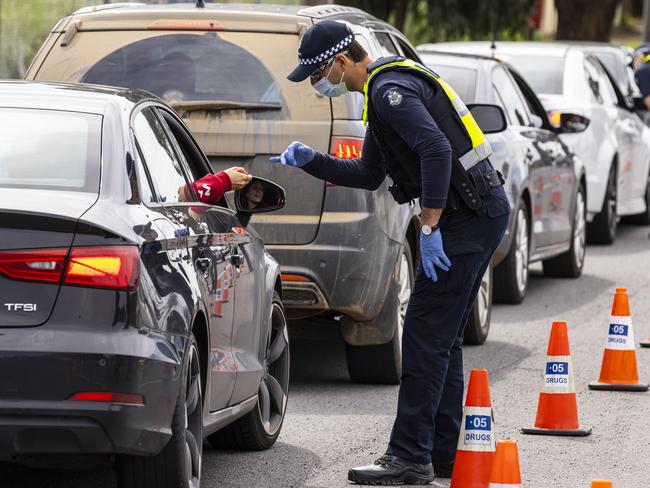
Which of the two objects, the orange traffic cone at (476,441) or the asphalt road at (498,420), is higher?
the orange traffic cone at (476,441)

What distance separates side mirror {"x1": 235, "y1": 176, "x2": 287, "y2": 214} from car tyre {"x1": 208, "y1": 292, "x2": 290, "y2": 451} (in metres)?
0.54

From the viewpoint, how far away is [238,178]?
6566mm

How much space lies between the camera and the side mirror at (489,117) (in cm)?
973

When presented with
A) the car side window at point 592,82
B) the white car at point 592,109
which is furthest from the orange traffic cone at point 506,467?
the car side window at point 592,82

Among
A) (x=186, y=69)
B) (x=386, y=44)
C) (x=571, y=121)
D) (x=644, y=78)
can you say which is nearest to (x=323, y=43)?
(x=186, y=69)

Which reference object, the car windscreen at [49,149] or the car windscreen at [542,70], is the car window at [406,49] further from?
the car windscreen at [542,70]

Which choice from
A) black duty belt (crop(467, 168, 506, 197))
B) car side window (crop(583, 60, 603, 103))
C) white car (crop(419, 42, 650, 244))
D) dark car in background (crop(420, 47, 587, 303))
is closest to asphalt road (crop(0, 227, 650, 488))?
dark car in background (crop(420, 47, 587, 303))

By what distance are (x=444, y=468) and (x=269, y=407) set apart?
0.99m

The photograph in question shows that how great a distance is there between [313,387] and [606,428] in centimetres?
178

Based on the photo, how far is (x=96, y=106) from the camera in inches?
223

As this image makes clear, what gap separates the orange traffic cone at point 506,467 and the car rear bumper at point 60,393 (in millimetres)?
1324

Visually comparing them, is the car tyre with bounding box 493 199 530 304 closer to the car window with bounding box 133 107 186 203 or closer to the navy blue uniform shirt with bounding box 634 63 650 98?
the navy blue uniform shirt with bounding box 634 63 650 98

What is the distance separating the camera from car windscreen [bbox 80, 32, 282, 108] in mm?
8266

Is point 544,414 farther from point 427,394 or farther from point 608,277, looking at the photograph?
point 608,277
